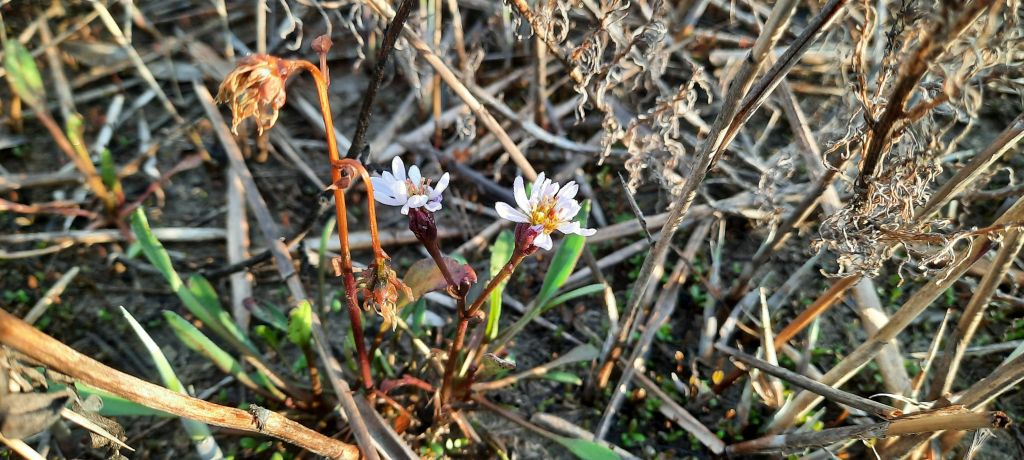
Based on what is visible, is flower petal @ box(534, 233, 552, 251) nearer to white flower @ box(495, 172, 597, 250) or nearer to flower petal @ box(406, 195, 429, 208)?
white flower @ box(495, 172, 597, 250)

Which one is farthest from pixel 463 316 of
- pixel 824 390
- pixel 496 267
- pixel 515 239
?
pixel 824 390

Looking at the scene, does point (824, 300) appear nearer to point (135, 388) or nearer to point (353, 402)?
point (353, 402)

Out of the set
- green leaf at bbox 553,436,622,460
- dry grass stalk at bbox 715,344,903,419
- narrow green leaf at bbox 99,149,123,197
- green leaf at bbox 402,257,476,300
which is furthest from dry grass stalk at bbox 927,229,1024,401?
narrow green leaf at bbox 99,149,123,197

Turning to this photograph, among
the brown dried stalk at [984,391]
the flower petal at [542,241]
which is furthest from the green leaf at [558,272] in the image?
the brown dried stalk at [984,391]

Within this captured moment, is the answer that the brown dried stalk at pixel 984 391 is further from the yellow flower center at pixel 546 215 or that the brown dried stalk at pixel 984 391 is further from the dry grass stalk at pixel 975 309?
the yellow flower center at pixel 546 215

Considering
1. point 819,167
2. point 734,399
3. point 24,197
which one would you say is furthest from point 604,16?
point 24,197

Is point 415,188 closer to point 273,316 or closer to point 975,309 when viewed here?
point 273,316
